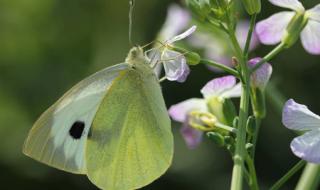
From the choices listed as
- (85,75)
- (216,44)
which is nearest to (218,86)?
(216,44)

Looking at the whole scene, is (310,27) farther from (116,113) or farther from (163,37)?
(163,37)

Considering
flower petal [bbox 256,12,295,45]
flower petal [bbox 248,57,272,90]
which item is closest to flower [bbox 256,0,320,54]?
flower petal [bbox 256,12,295,45]

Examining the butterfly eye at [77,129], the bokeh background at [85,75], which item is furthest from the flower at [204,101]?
the bokeh background at [85,75]

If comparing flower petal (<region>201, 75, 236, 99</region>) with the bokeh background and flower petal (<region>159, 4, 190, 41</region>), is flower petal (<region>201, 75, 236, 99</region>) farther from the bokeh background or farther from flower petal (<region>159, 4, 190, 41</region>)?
the bokeh background

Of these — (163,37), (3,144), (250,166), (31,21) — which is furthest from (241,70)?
(31,21)

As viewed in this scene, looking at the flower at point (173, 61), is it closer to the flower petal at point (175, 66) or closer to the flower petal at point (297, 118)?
the flower petal at point (175, 66)

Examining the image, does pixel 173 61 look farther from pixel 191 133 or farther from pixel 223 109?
pixel 191 133
